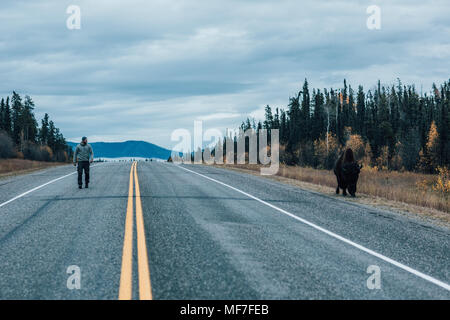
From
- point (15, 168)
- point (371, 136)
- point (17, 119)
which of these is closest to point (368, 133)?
point (371, 136)

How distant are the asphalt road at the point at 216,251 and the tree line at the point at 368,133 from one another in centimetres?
5573

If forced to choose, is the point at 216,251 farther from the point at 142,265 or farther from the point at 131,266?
the point at 131,266

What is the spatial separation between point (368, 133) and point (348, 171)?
70.2 meters

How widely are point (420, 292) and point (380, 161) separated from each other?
236 ft

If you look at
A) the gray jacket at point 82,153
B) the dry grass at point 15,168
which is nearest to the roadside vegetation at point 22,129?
the dry grass at point 15,168

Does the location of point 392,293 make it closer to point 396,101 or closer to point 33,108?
point 396,101

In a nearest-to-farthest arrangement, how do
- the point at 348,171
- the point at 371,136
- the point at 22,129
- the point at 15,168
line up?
the point at 348,171
the point at 15,168
the point at 371,136
the point at 22,129

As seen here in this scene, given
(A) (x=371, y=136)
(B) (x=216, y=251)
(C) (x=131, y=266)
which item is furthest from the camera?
(A) (x=371, y=136)

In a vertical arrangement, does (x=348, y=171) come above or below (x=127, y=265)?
above

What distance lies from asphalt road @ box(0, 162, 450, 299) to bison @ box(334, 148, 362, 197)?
3.61m

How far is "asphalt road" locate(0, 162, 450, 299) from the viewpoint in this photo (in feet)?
14.2

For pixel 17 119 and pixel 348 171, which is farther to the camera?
pixel 17 119

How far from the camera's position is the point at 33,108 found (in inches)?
4252

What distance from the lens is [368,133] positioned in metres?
79.5
